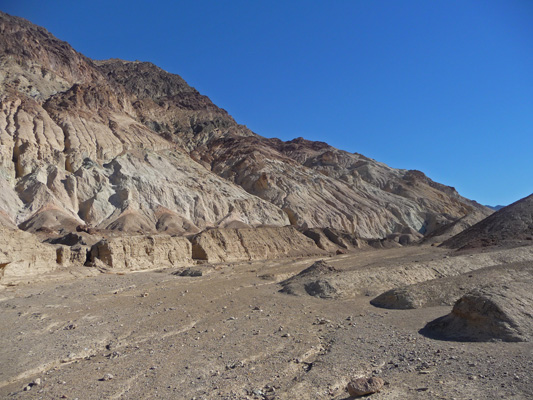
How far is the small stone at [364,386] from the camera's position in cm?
632

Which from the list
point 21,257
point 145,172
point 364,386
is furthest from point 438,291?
point 145,172

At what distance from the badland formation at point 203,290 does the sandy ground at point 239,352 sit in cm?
5

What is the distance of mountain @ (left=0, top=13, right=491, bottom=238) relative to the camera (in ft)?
153

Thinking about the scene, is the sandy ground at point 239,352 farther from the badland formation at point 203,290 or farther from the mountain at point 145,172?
the mountain at point 145,172

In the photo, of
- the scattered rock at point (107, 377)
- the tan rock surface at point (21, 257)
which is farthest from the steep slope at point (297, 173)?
the scattered rock at point (107, 377)

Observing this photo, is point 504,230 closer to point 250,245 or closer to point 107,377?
point 250,245

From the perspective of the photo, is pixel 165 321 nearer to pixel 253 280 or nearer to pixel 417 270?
pixel 253 280

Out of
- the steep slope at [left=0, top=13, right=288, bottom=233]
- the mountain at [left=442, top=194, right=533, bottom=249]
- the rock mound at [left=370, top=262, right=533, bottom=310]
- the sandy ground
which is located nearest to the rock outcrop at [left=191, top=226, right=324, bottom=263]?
the steep slope at [left=0, top=13, right=288, bottom=233]

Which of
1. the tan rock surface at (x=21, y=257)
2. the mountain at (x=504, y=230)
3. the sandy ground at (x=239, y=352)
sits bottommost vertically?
the sandy ground at (x=239, y=352)

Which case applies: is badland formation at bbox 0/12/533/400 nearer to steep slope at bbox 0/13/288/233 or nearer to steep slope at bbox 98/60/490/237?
steep slope at bbox 0/13/288/233

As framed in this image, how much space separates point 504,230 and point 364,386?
104 feet

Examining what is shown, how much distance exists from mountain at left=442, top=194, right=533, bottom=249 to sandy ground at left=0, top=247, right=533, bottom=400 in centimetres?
1986

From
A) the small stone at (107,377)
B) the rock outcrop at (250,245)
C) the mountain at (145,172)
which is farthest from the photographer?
the mountain at (145,172)

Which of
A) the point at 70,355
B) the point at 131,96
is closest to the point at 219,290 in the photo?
the point at 70,355
